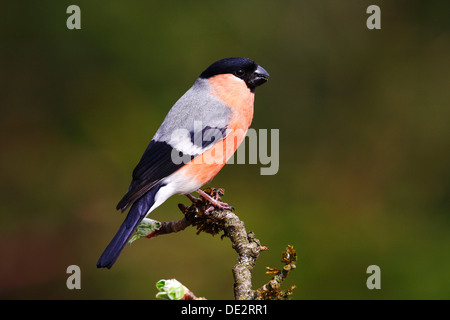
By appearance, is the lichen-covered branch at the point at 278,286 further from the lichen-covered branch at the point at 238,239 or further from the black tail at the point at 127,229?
the black tail at the point at 127,229

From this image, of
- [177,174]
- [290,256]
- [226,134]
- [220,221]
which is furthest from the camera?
[226,134]

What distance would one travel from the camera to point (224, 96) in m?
2.30

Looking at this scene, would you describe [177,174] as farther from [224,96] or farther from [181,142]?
[224,96]

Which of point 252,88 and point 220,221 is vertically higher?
point 252,88

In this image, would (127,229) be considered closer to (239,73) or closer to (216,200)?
(216,200)

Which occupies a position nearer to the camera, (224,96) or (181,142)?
(181,142)

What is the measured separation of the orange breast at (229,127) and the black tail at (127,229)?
20 centimetres

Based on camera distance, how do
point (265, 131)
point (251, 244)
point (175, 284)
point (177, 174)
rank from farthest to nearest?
point (265, 131)
point (177, 174)
point (251, 244)
point (175, 284)

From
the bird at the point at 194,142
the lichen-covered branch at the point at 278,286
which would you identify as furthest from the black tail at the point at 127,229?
the lichen-covered branch at the point at 278,286

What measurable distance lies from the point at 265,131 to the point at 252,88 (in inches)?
27.9

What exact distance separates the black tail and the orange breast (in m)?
0.20

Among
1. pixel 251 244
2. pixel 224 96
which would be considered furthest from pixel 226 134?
pixel 251 244

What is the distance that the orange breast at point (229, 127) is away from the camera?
2.09m

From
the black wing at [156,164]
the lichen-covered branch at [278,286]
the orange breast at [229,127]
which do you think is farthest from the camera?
the orange breast at [229,127]
